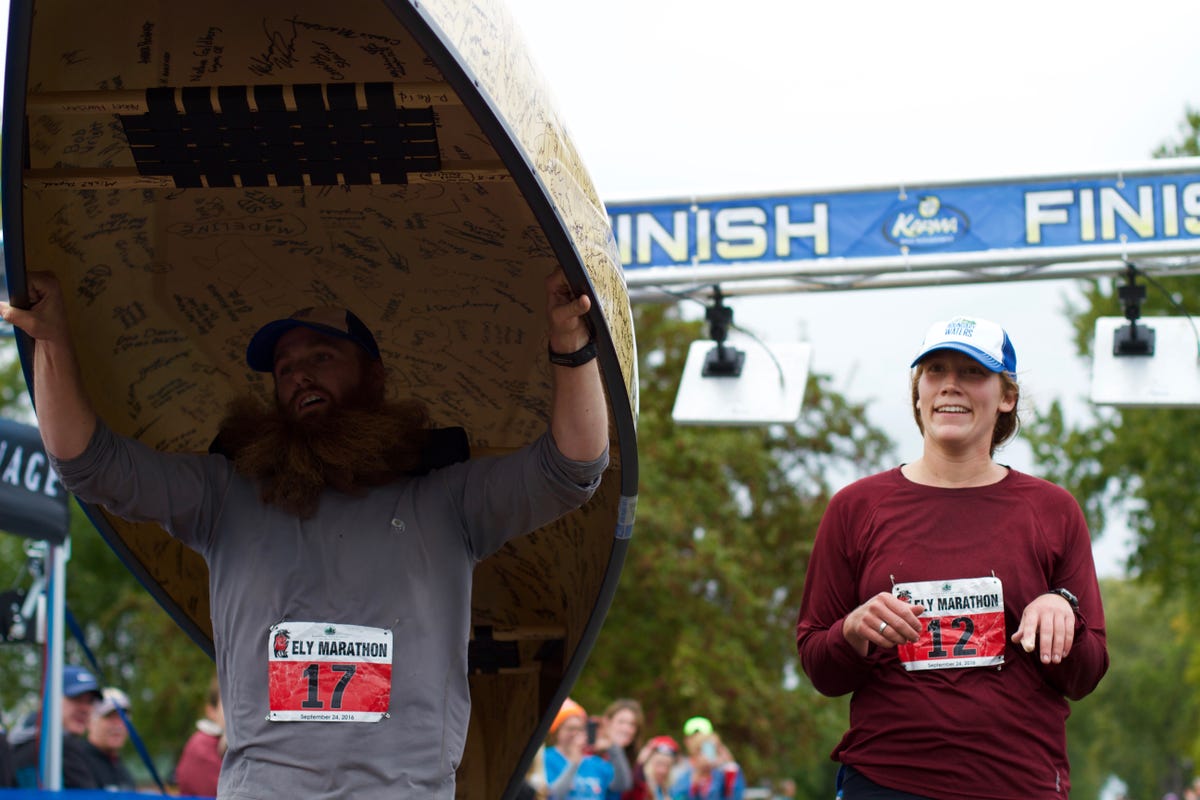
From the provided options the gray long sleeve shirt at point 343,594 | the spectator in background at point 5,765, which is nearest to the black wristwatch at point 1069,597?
the gray long sleeve shirt at point 343,594

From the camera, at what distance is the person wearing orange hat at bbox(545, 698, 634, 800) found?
29.1ft

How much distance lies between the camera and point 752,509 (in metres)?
23.8

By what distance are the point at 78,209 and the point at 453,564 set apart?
143cm

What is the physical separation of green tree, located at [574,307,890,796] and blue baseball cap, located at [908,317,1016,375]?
16.8 meters

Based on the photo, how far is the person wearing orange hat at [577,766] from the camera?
349 inches

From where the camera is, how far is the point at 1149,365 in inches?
372

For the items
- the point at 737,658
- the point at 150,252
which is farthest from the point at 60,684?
the point at 737,658

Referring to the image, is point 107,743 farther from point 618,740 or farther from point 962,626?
point 962,626

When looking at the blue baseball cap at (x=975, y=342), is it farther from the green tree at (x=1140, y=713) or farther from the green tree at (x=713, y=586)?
the green tree at (x=1140, y=713)

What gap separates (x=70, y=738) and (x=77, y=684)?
326mm

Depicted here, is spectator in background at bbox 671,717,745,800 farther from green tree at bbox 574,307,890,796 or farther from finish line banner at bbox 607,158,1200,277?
green tree at bbox 574,307,890,796

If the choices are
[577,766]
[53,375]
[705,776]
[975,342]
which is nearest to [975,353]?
[975,342]

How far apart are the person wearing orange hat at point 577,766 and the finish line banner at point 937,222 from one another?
2.86 m

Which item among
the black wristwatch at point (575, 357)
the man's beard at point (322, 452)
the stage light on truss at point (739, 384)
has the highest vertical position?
the stage light on truss at point (739, 384)
